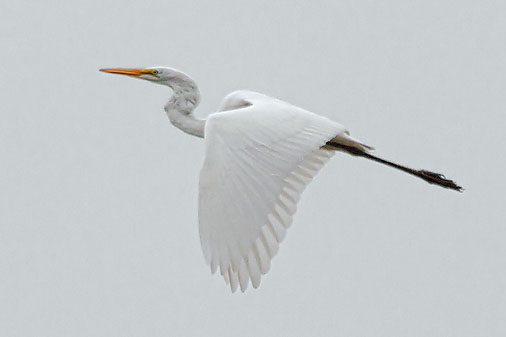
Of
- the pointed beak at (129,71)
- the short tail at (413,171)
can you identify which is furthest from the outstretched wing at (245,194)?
the pointed beak at (129,71)

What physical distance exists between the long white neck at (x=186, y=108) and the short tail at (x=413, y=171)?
1.04 metres

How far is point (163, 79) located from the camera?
818cm

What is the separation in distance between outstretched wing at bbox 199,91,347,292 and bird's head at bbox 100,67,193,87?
142 cm

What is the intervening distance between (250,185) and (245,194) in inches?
2.7

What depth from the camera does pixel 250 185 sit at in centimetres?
641

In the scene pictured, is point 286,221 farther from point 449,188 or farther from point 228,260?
point 449,188

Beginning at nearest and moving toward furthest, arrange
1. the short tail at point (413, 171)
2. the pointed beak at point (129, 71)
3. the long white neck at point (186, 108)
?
the short tail at point (413, 171)
the long white neck at point (186, 108)
the pointed beak at point (129, 71)

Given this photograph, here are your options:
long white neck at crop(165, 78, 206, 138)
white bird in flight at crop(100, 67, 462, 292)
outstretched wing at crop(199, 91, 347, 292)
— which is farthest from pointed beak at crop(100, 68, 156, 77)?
outstretched wing at crop(199, 91, 347, 292)

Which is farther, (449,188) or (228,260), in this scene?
(449,188)

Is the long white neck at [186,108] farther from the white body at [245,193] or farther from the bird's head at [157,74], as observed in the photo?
the white body at [245,193]

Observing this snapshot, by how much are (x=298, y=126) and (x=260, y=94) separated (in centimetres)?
113

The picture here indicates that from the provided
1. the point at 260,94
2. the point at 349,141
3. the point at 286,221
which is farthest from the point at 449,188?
the point at 286,221

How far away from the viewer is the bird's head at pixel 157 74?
8.12 m

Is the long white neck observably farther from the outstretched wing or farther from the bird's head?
the outstretched wing
